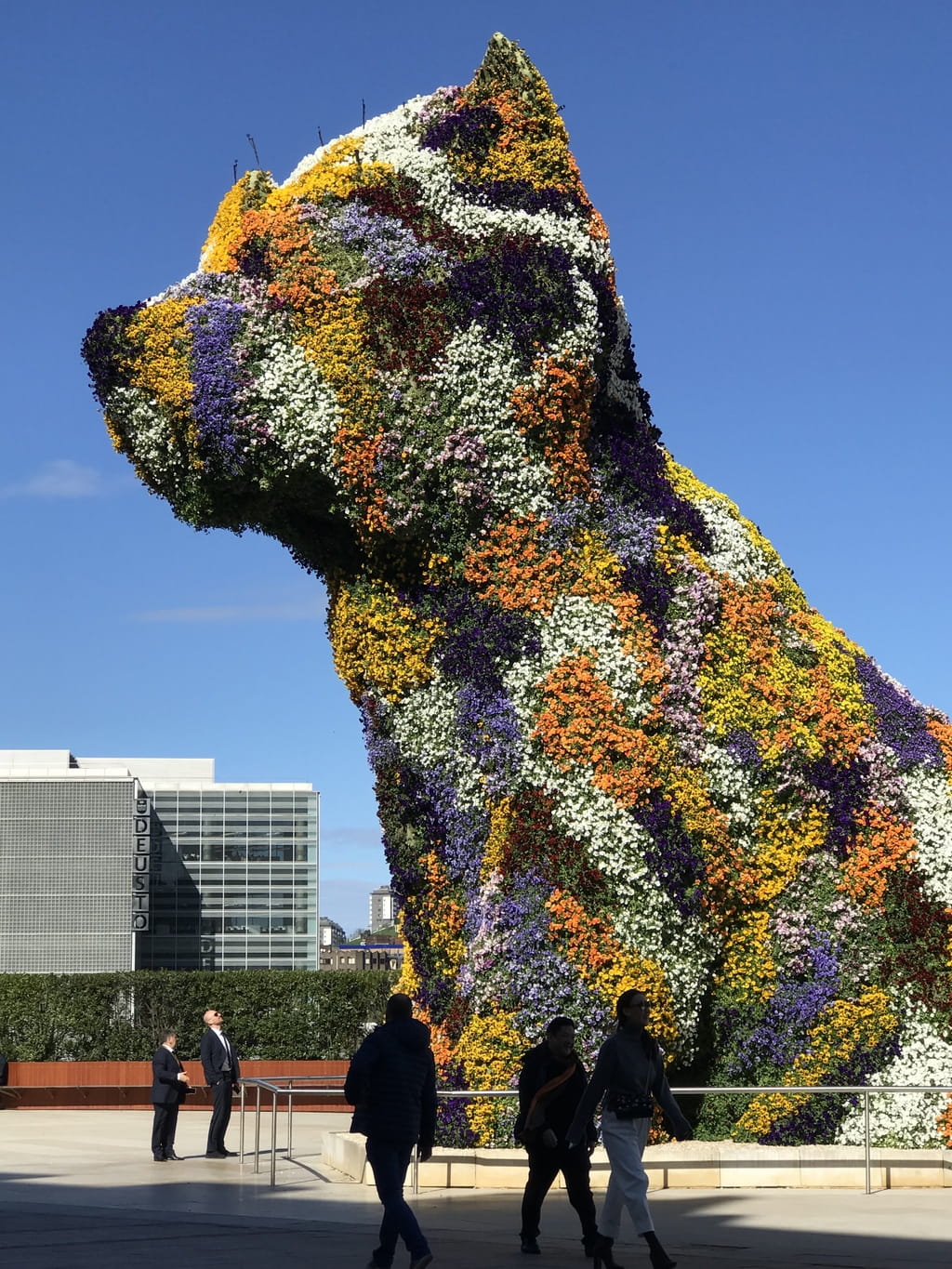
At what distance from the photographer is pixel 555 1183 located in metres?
13.2

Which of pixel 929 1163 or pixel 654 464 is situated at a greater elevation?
pixel 654 464

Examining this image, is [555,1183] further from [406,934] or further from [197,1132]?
[197,1132]

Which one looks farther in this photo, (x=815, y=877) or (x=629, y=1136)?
(x=815, y=877)

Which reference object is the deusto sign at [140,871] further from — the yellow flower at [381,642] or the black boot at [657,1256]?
the black boot at [657,1256]

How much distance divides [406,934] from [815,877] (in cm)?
356

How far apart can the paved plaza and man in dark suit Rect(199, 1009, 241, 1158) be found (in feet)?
3.35

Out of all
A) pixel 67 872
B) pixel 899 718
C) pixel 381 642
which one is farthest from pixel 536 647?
pixel 67 872

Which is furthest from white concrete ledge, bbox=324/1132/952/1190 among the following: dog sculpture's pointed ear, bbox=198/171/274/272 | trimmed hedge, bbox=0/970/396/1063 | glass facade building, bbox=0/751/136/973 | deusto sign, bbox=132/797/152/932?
glass facade building, bbox=0/751/136/973

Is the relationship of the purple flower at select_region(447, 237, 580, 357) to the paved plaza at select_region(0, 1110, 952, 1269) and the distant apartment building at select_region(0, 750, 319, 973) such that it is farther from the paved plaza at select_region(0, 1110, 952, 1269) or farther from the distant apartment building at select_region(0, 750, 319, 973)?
the distant apartment building at select_region(0, 750, 319, 973)

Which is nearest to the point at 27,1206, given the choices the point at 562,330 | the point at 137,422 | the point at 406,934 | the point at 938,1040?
the point at 406,934

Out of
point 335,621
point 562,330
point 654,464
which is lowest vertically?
point 335,621

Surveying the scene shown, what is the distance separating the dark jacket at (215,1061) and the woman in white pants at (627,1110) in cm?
799

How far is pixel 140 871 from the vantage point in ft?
279

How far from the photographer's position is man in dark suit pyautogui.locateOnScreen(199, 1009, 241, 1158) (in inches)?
661
